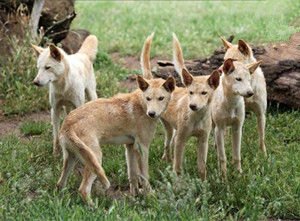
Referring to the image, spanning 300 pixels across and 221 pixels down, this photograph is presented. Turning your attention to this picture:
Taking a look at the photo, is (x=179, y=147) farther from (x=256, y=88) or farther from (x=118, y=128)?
(x=256, y=88)

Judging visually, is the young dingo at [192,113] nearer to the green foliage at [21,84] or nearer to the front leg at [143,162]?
the front leg at [143,162]

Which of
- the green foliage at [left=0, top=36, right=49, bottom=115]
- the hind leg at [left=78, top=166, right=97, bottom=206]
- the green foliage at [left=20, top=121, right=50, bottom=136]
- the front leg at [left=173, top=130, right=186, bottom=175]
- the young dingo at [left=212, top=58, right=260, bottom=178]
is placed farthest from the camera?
the green foliage at [left=0, top=36, right=49, bottom=115]

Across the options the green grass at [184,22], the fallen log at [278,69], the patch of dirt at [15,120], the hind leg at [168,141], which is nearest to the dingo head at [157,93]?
the hind leg at [168,141]

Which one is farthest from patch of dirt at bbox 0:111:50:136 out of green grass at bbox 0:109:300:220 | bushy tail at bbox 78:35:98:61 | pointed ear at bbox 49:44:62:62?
pointed ear at bbox 49:44:62:62

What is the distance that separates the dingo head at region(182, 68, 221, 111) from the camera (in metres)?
6.11

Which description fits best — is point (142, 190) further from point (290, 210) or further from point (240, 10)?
point (240, 10)

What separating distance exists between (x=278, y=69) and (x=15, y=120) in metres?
4.13

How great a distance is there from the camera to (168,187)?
5.36 metres

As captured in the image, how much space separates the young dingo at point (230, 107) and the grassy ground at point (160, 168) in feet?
0.65

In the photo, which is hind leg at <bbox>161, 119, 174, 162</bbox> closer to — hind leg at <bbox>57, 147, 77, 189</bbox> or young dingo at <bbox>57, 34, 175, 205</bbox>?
young dingo at <bbox>57, 34, 175, 205</bbox>

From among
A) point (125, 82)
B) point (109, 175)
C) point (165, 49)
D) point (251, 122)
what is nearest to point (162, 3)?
point (165, 49)

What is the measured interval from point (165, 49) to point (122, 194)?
20.9 ft

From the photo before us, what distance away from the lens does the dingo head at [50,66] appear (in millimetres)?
7332

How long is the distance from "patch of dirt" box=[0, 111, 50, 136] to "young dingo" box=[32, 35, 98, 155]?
1.14m
